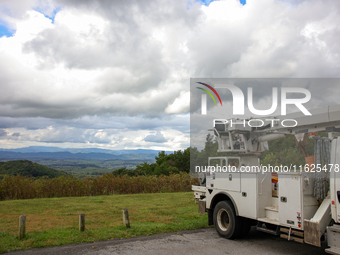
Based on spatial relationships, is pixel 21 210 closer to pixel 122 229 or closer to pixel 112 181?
pixel 122 229

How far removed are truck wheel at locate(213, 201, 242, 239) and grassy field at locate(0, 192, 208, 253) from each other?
Result: 1412mm

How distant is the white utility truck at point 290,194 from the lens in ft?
18.2

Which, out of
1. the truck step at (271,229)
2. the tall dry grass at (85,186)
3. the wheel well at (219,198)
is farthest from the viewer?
the tall dry grass at (85,186)

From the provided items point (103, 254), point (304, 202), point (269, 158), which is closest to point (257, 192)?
point (304, 202)

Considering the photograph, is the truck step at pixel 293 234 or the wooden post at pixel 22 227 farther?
the wooden post at pixel 22 227

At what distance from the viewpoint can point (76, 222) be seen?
1014cm

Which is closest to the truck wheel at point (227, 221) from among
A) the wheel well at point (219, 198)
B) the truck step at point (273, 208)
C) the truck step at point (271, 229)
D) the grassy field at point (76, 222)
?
the wheel well at point (219, 198)

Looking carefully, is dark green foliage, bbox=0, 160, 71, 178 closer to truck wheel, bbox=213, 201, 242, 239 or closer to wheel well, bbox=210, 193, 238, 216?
wheel well, bbox=210, 193, 238, 216

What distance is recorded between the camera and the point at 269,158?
20.4 metres

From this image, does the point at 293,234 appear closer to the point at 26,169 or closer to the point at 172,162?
the point at 26,169

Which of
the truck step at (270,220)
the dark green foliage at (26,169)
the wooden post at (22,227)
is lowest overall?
the dark green foliage at (26,169)

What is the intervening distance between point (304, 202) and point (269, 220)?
1.13 m

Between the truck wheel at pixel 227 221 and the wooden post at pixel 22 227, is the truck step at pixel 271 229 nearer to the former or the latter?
the truck wheel at pixel 227 221

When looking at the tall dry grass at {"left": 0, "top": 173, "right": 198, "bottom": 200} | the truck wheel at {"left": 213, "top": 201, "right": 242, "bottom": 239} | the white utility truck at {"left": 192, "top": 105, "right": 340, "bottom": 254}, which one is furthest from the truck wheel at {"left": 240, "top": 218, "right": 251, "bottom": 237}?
the tall dry grass at {"left": 0, "top": 173, "right": 198, "bottom": 200}
